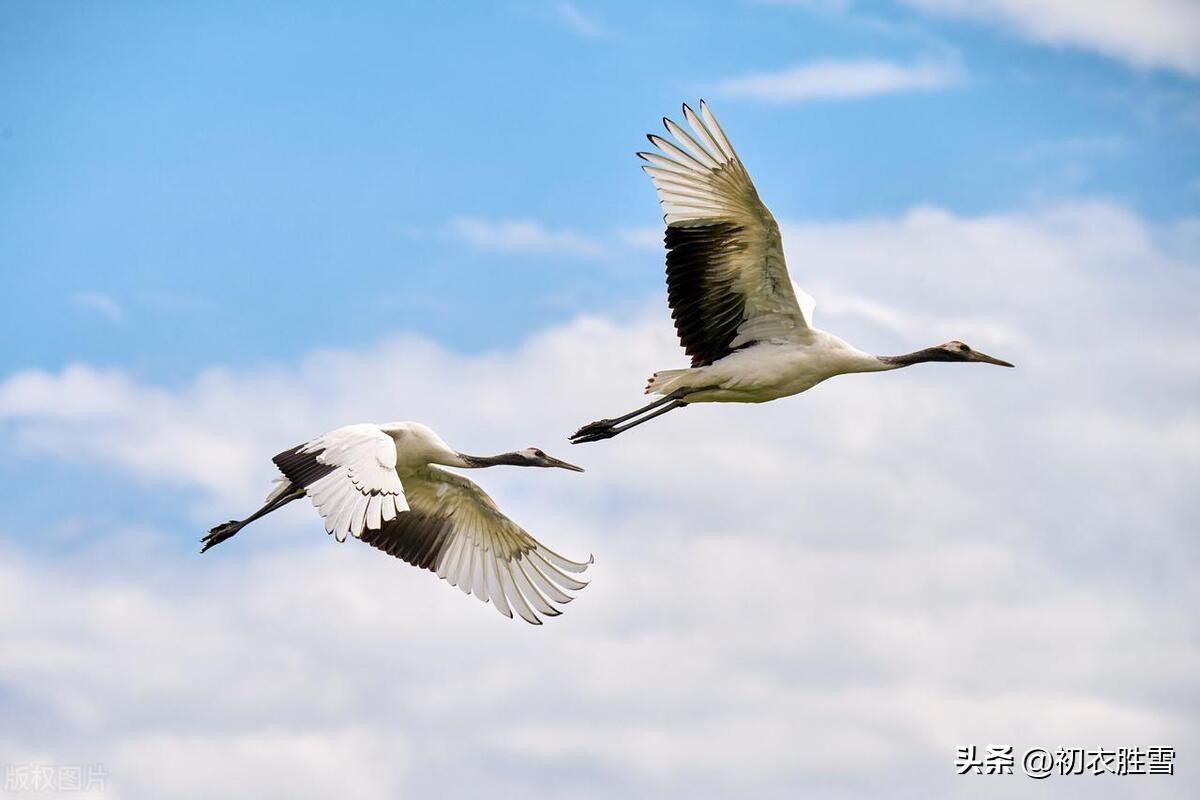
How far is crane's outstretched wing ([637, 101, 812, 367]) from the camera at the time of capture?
749 inches

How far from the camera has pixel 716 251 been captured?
19469 mm

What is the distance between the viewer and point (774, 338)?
20.2 meters

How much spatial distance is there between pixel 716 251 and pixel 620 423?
2529 millimetres

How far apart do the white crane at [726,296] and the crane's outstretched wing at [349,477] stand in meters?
3.15

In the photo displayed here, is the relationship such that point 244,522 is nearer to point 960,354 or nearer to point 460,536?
point 460,536

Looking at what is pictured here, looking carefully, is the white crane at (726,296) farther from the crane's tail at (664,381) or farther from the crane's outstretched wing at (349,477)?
the crane's outstretched wing at (349,477)

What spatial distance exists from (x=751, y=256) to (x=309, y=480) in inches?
181

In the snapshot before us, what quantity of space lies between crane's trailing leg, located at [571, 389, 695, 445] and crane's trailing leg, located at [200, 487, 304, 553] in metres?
2.94

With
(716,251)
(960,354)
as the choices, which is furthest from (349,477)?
(960,354)

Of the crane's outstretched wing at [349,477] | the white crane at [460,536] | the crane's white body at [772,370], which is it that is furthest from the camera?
the white crane at [460,536]

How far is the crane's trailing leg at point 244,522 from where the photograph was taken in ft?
71.1

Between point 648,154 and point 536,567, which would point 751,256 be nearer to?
point 648,154

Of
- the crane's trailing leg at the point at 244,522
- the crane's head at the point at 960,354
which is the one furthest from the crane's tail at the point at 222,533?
the crane's head at the point at 960,354

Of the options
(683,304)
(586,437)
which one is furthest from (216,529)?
(683,304)
